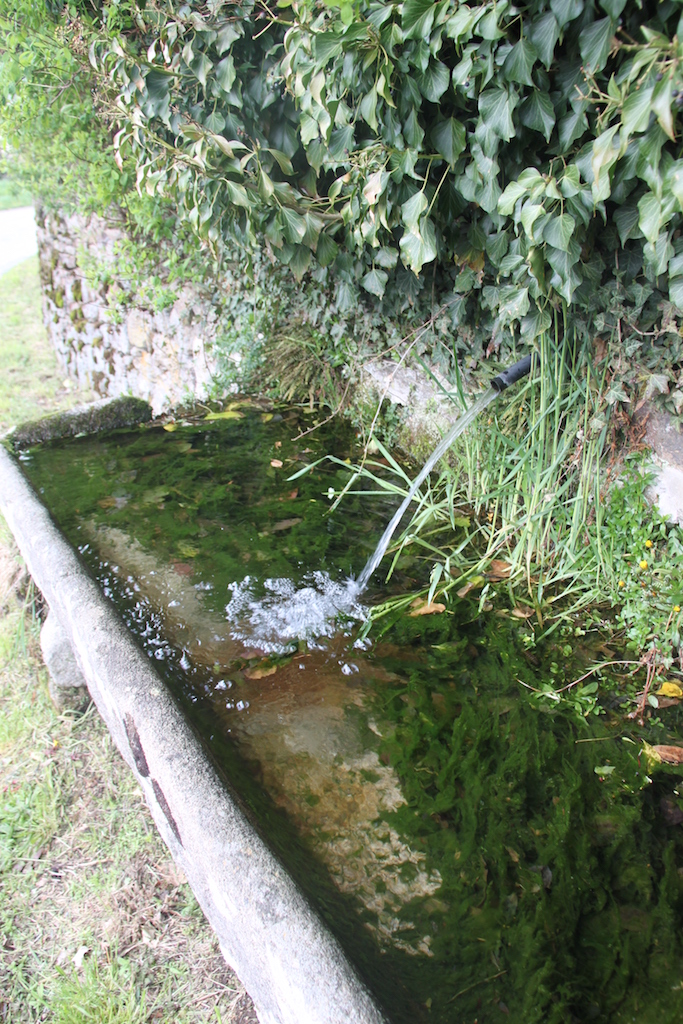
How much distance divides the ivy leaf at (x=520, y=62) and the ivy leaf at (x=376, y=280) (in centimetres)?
88

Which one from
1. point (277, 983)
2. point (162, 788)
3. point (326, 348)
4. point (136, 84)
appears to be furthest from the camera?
point (326, 348)

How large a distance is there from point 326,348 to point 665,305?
165 cm

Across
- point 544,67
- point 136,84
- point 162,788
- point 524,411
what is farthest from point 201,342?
point 162,788

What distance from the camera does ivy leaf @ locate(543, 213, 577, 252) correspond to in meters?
1.40

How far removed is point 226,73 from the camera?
2086mm

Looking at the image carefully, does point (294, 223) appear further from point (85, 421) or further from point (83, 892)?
point (83, 892)

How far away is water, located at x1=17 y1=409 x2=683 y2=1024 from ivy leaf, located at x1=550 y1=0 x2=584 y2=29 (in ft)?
4.32

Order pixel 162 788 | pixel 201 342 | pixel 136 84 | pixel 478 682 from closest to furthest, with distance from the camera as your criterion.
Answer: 1. pixel 162 788
2. pixel 478 682
3. pixel 136 84
4. pixel 201 342

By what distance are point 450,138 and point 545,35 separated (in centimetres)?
36

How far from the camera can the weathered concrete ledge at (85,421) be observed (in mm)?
2812

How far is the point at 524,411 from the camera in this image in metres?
1.92

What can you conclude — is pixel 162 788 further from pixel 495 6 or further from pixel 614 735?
pixel 495 6

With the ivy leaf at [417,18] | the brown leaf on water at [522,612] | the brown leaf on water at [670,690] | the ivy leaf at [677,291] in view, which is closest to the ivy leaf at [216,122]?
the ivy leaf at [417,18]

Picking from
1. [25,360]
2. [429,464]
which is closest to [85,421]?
[429,464]
